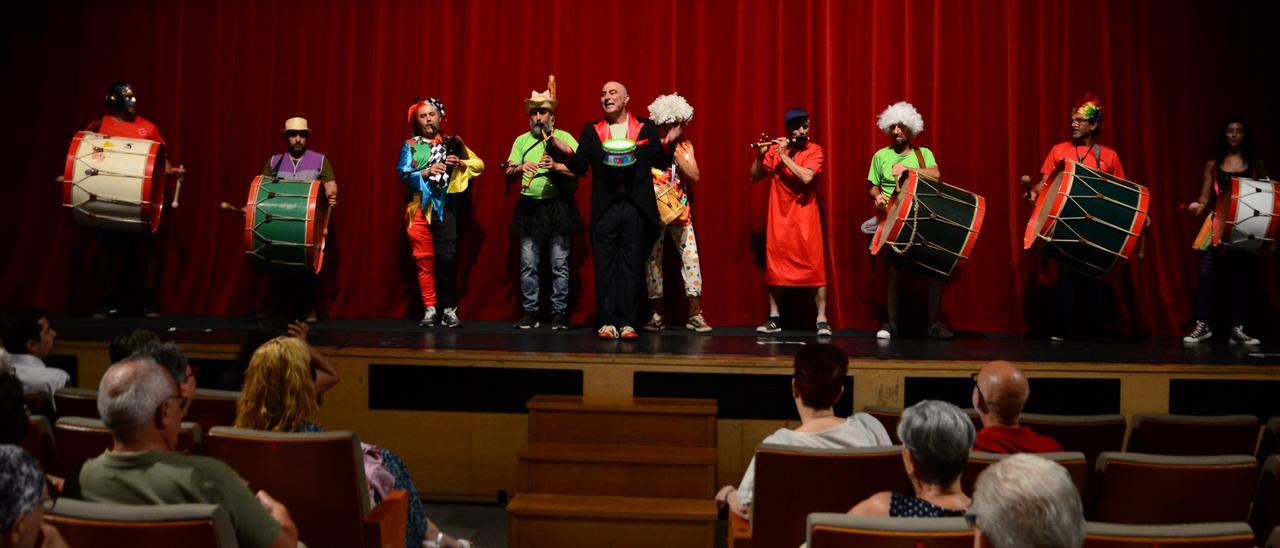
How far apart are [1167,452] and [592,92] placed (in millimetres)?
4659

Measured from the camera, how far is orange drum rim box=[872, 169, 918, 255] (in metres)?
5.73

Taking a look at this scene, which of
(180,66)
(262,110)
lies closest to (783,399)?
(262,110)

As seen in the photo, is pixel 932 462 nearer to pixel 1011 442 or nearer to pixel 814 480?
pixel 814 480

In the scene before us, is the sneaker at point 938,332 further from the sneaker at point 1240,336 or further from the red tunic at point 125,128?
the red tunic at point 125,128

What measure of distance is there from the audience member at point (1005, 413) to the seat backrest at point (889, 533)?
0.91m

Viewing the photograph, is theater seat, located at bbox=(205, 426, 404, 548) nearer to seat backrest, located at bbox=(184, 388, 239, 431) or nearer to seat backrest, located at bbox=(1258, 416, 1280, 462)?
seat backrest, located at bbox=(184, 388, 239, 431)

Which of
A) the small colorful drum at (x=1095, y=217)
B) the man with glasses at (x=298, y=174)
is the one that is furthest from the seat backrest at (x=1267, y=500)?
the man with glasses at (x=298, y=174)

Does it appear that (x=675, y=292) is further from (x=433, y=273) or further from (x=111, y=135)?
(x=111, y=135)

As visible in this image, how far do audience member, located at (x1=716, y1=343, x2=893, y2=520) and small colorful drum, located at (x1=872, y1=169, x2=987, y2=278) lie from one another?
2.85 meters

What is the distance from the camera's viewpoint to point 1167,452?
3502 mm

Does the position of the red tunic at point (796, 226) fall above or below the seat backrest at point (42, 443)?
above

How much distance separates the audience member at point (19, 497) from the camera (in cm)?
171

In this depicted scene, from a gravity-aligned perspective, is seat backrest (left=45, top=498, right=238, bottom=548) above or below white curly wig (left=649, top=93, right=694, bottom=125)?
below

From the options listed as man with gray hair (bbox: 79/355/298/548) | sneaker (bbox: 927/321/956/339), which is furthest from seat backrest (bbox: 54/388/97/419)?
sneaker (bbox: 927/321/956/339)
